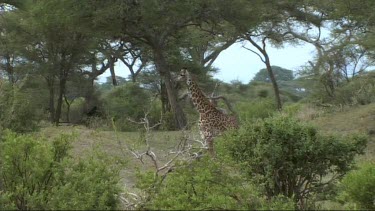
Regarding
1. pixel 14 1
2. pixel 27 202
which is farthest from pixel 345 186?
pixel 14 1

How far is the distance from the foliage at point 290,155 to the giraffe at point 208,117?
Result: 4.89 meters

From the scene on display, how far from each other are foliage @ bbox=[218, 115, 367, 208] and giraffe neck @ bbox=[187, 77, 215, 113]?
5.85 meters

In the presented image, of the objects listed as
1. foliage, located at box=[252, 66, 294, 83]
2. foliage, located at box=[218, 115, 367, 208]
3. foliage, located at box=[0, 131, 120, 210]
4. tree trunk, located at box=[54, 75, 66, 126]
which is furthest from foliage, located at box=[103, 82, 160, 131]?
foliage, located at box=[252, 66, 294, 83]

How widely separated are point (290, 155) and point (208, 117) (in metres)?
5.91

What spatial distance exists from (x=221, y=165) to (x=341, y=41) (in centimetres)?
2012

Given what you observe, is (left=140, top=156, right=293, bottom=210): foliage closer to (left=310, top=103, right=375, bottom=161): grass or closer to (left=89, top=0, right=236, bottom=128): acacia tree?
(left=310, top=103, right=375, bottom=161): grass

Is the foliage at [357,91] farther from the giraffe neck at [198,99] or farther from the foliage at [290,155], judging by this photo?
the foliage at [290,155]

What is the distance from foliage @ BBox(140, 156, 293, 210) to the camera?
4.31 metres

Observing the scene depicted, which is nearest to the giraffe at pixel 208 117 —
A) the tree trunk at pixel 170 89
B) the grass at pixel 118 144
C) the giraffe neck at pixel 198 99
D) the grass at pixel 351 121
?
the giraffe neck at pixel 198 99

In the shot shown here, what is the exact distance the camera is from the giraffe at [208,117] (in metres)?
10.9

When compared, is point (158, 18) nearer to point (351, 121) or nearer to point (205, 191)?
point (351, 121)

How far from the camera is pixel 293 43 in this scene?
28062 mm

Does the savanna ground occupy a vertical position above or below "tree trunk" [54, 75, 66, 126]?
below

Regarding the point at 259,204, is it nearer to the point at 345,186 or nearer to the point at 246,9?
the point at 345,186
